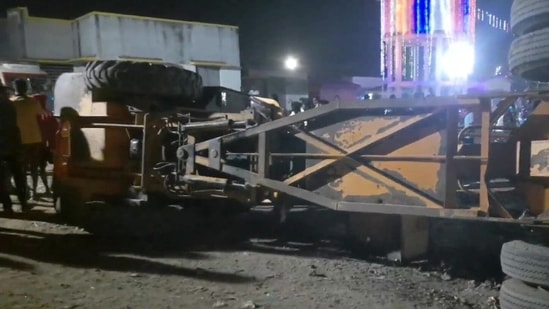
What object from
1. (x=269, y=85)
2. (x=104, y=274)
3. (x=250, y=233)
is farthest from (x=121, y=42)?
(x=104, y=274)

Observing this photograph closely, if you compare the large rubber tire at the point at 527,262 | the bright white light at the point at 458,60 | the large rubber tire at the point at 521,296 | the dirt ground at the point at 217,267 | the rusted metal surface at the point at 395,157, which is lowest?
the dirt ground at the point at 217,267

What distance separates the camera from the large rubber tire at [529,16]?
4035mm

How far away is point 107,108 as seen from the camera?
6.33 meters

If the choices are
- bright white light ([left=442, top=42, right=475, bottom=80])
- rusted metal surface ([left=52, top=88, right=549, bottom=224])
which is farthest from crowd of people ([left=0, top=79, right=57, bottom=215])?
bright white light ([left=442, top=42, right=475, bottom=80])

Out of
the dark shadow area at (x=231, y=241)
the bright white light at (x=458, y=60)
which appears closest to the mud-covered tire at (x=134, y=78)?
the dark shadow area at (x=231, y=241)

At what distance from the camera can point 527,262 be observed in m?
3.82

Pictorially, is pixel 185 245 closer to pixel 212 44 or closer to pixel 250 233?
pixel 250 233

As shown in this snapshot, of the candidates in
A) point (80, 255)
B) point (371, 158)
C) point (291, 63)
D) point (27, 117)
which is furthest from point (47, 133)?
point (291, 63)

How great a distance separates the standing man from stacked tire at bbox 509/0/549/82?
5394 mm

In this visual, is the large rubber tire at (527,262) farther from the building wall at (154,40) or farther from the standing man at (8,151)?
the building wall at (154,40)

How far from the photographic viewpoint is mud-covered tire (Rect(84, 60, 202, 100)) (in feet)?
20.5

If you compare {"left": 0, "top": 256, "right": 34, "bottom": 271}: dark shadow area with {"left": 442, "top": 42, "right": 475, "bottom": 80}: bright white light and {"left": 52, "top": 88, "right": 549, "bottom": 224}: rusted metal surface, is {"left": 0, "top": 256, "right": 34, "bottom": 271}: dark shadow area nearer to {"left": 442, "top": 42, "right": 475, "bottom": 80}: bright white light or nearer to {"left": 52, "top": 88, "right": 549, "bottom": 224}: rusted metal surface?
{"left": 52, "top": 88, "right": 549, "bottom": 224}: rusted metal surface

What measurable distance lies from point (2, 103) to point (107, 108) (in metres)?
1.34

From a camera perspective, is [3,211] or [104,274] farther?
[3,211]
